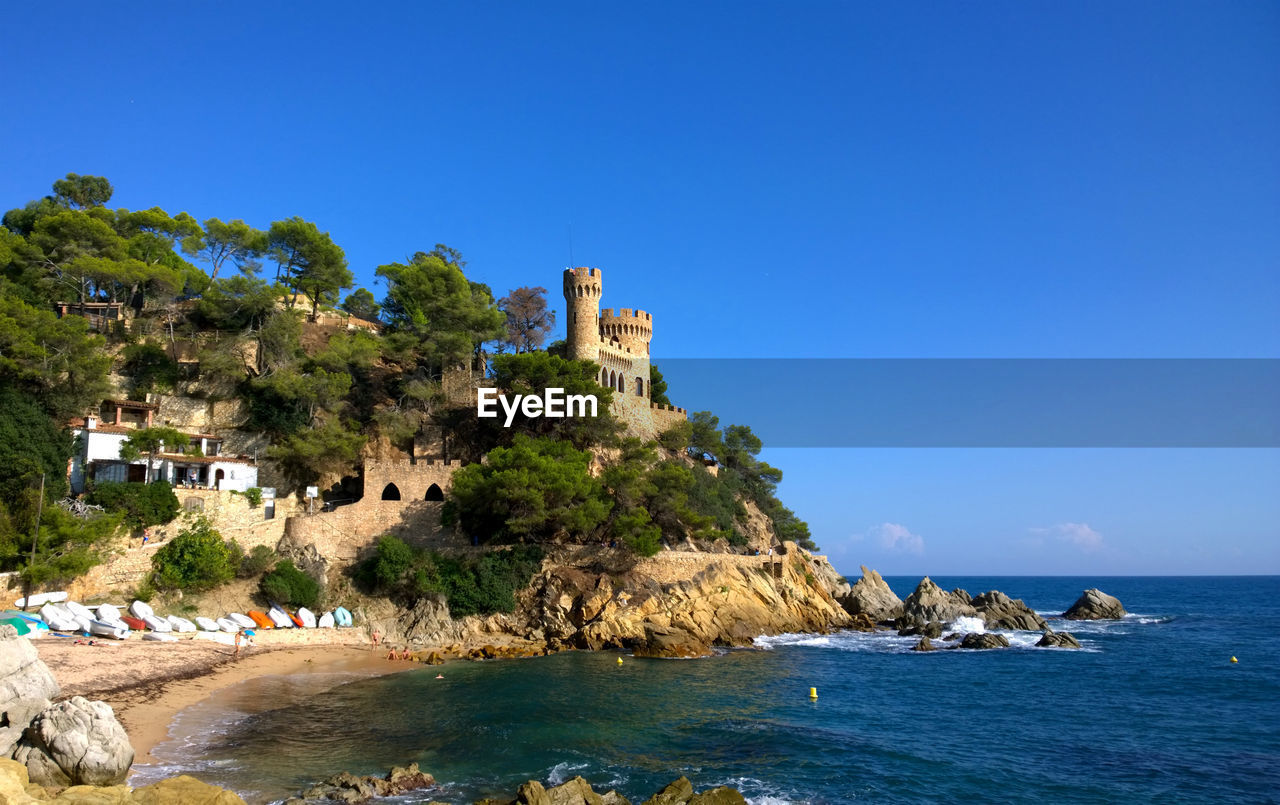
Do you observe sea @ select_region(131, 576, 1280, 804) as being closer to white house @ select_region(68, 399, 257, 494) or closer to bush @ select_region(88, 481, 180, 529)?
bush @ select_region(88, 481, 180, 529)

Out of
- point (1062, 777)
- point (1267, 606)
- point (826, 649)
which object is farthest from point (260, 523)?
point (1267, 606)

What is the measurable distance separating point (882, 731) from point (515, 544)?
58.7 ft

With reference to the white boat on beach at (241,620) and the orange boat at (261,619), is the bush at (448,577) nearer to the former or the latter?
the orange boat at (261,619)

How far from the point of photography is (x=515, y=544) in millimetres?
34344

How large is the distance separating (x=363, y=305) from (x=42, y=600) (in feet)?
116

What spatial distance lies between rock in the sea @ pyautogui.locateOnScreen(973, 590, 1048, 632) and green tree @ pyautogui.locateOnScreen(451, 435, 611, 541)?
2321cm

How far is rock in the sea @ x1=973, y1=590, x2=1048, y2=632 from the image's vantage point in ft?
144

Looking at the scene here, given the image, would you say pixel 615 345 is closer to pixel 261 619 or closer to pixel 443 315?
pixel 443 315

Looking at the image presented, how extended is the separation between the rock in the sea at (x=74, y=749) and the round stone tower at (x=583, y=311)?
31.9 meters

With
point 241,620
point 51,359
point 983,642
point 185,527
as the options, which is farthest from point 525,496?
point 983,642

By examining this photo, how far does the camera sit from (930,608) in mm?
42281

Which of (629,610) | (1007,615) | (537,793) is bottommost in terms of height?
(537,793)

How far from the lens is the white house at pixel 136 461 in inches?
1261

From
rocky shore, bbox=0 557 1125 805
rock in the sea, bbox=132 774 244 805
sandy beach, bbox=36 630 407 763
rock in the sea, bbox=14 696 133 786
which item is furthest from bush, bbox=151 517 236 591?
rock in the sea, bbox=132 774 244 805
